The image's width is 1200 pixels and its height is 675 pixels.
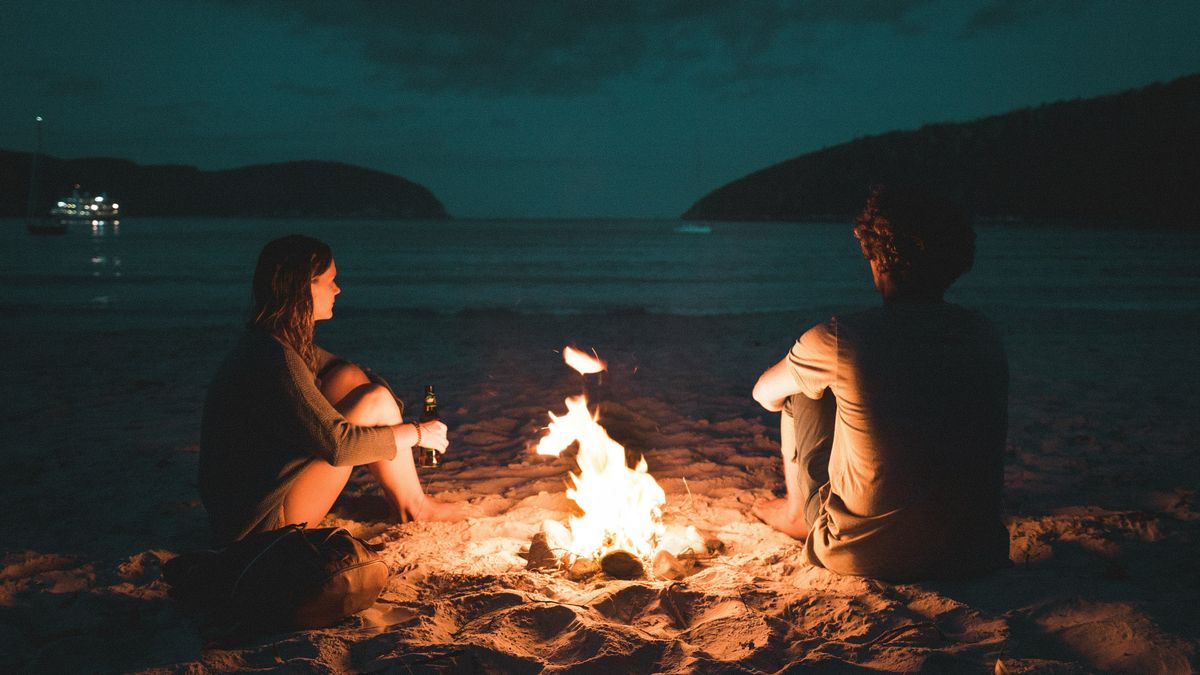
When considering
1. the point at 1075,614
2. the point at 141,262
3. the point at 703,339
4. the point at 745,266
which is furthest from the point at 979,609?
the point at 141,262

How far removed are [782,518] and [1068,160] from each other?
111m

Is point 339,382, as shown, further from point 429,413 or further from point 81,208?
point 81,208

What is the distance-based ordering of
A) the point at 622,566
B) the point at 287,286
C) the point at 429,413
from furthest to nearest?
the point at 429,413 < the point at 622,566 < the point at 287,286

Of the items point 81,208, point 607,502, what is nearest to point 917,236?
point 607,502

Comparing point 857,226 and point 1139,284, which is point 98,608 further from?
point 1139,284

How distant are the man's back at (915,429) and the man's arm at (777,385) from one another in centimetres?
14

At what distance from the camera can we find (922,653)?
9.20ft

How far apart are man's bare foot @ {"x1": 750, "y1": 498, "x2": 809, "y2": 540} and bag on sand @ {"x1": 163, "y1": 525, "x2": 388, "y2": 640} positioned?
220cm

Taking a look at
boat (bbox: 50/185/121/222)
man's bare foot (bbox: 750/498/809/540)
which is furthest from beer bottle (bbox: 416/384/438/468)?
boat (bbox: 50/185/121/222)

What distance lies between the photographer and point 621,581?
362 cm

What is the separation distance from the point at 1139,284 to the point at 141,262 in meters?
36.6

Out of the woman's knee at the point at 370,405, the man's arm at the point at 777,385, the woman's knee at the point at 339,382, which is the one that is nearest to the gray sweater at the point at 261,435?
the woman's knee at the point at 370,405

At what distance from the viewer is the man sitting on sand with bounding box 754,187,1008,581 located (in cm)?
287

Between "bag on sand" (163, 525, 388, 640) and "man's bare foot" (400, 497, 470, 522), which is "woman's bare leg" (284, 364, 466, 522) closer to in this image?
"man's bare foot" (400, 497, 470, 522)
